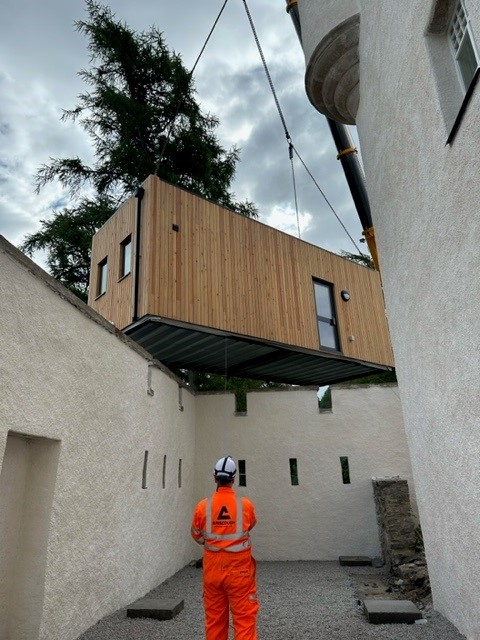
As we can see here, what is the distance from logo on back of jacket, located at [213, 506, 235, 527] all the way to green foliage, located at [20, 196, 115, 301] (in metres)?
14.0

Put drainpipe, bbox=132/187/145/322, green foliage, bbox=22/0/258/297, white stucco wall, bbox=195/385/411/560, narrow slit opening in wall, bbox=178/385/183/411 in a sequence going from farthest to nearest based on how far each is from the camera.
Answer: green foliage, bbox=22/0/258/297 < white stucco wall, bbox=195/385/411/560 < narrow slit opening in wall, bbox=178/385/183/411 < drainpipe, bbox=132/187/145/322

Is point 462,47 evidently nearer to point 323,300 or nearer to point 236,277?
point 236,277

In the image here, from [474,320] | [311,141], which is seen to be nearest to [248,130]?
[311,141]

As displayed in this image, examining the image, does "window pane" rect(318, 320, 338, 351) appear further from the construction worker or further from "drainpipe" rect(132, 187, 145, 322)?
the construction worker

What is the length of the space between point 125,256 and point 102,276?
1.54 metres

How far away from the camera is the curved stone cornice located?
231 inches

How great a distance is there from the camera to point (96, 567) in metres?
4.32

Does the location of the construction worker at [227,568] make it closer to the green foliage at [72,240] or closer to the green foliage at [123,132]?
the green foliage at [72,240]

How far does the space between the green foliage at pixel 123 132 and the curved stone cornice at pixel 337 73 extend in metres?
10.8

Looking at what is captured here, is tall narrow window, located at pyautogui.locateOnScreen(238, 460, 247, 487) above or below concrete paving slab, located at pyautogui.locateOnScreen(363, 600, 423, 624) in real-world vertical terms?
above

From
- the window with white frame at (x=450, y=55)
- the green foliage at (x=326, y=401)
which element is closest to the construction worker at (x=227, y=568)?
the window with white frame at (x=450, y=55)

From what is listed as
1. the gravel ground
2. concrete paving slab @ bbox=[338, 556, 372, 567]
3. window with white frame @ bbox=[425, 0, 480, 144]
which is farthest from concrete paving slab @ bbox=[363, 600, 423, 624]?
window with white frame @ bbox=[425, 0, 480, 144]

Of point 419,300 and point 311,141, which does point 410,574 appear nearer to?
→ point 419,300

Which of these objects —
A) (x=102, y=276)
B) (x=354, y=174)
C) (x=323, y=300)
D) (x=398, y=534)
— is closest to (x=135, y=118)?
(x=102, y=276)
